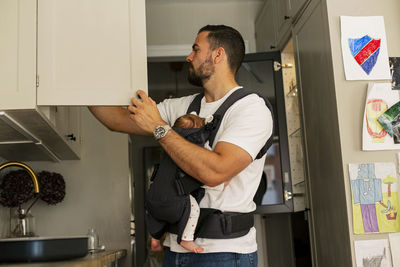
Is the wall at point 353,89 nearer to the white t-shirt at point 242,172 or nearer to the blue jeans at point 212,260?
the white t-shirt at point 242,172

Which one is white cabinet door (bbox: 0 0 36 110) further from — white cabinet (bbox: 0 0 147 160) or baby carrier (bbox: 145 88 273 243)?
baby carrier (bbox: 145 88 273 243)

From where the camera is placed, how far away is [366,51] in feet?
7.75

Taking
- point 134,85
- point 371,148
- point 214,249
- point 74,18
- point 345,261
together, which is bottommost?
point 345,261

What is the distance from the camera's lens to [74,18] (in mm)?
1959

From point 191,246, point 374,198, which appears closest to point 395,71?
point 374,198

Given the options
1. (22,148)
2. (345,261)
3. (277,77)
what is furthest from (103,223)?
(345,261)

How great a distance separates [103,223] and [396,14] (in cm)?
239

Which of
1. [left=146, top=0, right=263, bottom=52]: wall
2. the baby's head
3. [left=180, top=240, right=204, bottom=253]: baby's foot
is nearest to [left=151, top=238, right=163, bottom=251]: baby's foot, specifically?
[left=180, top=240, right=204, bottom=253]: baby's foot

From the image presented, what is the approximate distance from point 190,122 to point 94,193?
199 centimetres

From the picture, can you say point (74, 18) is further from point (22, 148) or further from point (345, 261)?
point (345, 261)

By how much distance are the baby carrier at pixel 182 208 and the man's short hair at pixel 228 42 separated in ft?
1.38

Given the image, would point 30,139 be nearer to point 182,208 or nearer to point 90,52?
point 90,52

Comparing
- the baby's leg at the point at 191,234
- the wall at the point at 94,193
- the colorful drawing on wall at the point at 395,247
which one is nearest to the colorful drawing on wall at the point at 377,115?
the colorful drawing on wall at the point at 395,247

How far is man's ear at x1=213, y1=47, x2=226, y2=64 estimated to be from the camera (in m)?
2.13
